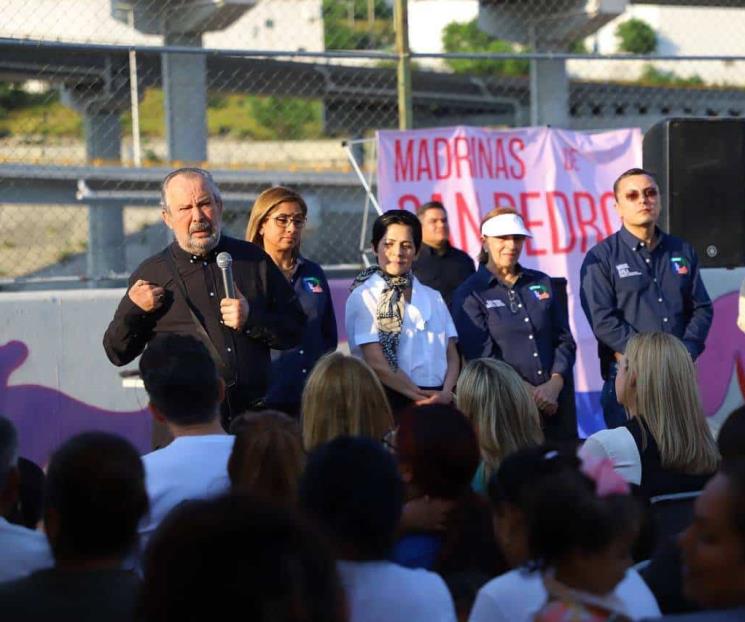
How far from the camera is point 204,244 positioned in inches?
211

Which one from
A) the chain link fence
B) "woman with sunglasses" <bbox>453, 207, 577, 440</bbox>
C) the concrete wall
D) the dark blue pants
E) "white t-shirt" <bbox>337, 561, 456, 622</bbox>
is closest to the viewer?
"white t-shirt" <bbox>337, 561, 456, 622</bbox>

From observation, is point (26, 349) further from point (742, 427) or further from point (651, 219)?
point (742, 427)

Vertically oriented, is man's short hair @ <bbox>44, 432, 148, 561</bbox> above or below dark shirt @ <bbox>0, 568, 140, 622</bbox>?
above

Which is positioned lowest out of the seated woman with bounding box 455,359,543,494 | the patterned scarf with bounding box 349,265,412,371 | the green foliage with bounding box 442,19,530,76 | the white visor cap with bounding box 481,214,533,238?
the seated woman with bounding box 455,359,543,494

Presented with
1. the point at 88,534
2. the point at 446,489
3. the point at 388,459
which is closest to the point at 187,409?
the point at 446,489

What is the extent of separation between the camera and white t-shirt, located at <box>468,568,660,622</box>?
113 inches

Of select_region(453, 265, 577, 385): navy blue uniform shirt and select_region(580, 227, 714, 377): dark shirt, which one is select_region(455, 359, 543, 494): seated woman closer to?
select_region(453, 265, 577, 385): navy blue uniform shirt

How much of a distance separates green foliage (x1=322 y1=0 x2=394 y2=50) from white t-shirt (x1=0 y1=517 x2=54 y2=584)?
16.7 metres

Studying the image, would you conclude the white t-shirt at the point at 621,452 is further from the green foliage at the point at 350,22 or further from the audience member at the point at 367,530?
the green foliage at the point at 350,22

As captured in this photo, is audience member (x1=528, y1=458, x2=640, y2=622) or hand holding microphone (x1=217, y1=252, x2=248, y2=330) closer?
audience member (x1=528, y1=458, x2=640, y2=622)

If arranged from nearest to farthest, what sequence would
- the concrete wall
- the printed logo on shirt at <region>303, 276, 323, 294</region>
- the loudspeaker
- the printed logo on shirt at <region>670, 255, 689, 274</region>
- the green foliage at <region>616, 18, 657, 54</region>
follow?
the printed logo on shirt at <region>303, 276, 323, 294</region> < the printed logo on shirt at <region>670, 255, 689, 274</region> < the concrete wall < the loudspeaker < the green foliage at <region>616, 18, 657, 54</region>

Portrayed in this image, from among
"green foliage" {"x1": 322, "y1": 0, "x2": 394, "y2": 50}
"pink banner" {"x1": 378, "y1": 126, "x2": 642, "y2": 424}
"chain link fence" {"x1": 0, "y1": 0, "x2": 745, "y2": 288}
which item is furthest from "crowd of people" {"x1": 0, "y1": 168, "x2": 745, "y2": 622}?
"green foliage" {"x1": 322, "y1": 0, "x2": 394, "y2": 50}

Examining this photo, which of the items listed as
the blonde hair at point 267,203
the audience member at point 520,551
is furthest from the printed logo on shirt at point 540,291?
the audience member at point 520,551

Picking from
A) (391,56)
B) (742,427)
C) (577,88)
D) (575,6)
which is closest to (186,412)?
(742,427)
